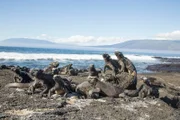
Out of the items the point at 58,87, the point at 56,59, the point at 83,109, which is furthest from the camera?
the point at 56,59

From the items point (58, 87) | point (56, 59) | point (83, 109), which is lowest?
point (56, 59)

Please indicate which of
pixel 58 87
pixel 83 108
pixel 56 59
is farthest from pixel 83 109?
pixel 56 59

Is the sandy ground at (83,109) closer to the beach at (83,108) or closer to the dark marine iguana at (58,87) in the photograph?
the beach at (83,108)

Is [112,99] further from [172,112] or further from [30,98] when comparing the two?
[30,98]

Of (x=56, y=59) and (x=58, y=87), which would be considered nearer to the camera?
(x=58, y=87)

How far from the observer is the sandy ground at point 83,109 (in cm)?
802

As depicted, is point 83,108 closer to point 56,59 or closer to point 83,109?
point 83,109

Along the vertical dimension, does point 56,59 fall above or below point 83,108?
below

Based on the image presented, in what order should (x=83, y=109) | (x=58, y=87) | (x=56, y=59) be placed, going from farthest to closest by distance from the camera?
(x=56, y=59) < (x=58, y=87) < (x=83, y=109)

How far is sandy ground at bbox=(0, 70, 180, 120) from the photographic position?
26.3 ft

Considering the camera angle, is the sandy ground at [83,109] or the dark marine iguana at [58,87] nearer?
the sandy ground at [83,109]

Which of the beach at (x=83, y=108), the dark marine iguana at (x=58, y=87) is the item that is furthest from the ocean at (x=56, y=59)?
the beach at (x=83, y=108)

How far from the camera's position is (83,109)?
28.8 ft

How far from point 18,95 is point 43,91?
908 millimetres
